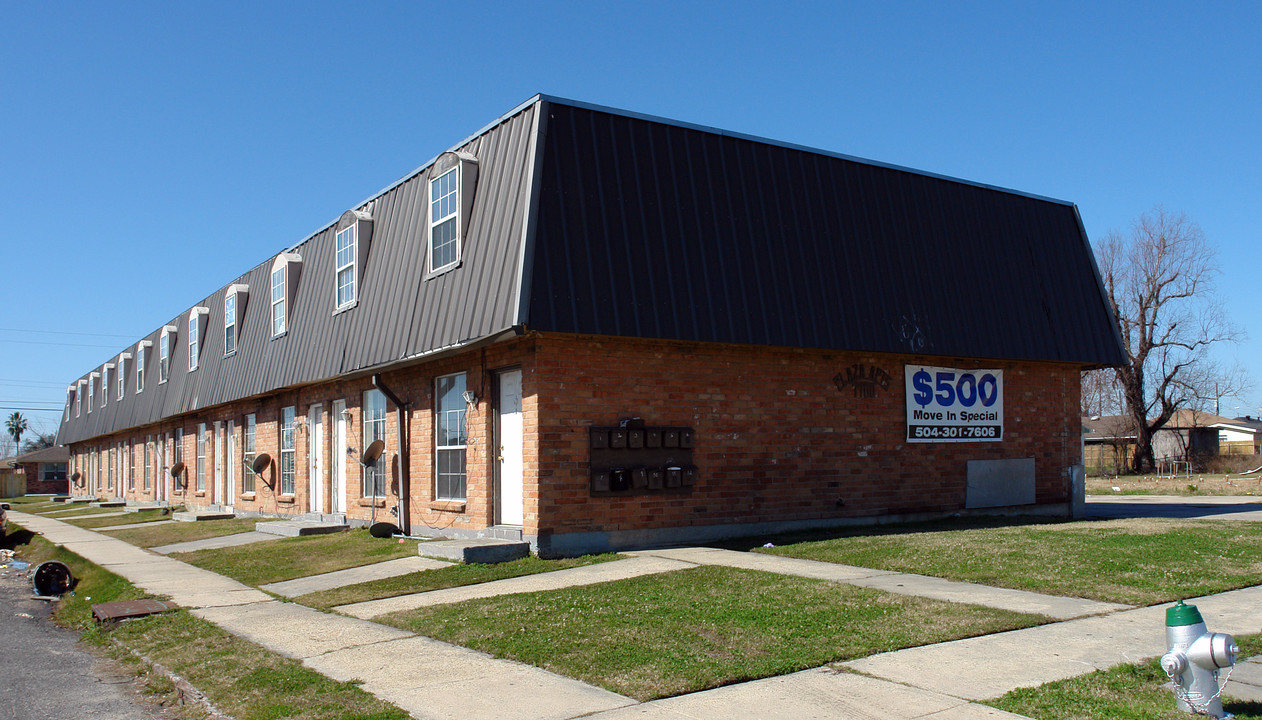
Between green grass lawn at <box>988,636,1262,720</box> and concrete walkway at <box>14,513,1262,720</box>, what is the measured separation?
164mm

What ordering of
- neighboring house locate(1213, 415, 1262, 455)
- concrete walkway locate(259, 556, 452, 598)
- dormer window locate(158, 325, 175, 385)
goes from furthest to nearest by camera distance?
neighboring house locate(1213, 415, 1262, 455), dormer window locate(158, 325, 175, 385), concrete walkway locate(259, 556, 452, 598)

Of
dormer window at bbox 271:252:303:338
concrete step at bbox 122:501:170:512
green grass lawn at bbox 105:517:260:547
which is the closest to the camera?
green grass lawn at bbox 105:517:260:547

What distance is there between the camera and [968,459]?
54.7 feet

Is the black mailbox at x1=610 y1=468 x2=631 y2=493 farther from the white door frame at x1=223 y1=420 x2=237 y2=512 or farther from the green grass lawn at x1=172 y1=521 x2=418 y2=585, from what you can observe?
the white door frame at x1=223 y1=420 x2=237 y2=512

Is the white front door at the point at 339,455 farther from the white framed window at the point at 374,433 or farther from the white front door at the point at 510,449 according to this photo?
the white front door at the point at 510,449

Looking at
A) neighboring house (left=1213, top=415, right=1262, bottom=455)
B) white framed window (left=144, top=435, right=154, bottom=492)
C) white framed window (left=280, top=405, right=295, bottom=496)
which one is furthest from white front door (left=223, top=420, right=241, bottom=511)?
neighboring house (left=1213, top=415, right=1262, bottom=455)

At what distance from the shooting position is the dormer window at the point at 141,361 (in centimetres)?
3491

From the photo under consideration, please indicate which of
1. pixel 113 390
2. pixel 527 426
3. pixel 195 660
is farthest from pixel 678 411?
pixel 113 390

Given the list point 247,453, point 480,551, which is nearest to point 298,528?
point 480,551

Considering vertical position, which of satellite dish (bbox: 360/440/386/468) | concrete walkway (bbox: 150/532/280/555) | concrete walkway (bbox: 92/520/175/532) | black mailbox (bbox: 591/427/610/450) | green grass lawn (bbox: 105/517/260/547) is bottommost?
concrete walkway (bbox: 92/520/175/532)

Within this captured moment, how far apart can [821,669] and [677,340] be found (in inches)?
277

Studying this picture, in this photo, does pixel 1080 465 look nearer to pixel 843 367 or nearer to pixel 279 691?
pixel 843 367

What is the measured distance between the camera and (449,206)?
14414mm

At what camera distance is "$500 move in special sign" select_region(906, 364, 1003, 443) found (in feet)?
52.3
